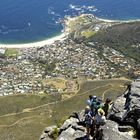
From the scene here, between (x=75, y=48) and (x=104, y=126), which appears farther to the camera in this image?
(x=75, y=48)

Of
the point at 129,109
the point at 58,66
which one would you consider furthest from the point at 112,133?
the point at 58,66

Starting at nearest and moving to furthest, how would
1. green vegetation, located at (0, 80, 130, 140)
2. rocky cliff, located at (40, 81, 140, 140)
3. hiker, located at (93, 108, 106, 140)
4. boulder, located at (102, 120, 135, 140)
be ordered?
boulder, located at (102, 120, 135, 140) → hiker, located at (93, 108, 106, 140) → rocky cliff, located at (40, 81, 140, 140) → green vegetation, located at (0, 80, 130, 140)

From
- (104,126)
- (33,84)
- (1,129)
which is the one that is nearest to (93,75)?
(33,84)

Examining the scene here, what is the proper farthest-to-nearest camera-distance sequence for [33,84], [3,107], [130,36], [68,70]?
[130,36] → [68,70] → [33,84] → [3,107]

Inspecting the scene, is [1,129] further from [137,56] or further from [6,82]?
[137,56]

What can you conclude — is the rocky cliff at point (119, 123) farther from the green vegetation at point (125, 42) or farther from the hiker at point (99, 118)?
the green vegetation at point (125, 42)

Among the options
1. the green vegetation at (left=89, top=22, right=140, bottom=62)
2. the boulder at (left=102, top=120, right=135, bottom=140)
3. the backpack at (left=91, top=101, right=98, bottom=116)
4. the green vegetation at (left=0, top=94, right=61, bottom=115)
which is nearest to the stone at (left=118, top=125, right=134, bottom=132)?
the boulder at (left=102, top=120, right=135, bottom=140)

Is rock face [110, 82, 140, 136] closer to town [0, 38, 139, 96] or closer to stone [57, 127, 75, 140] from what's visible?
stone [57, 127, 75, 140]

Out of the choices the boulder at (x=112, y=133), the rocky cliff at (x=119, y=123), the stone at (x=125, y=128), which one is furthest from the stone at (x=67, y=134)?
the stone at (x=125, y=128)
